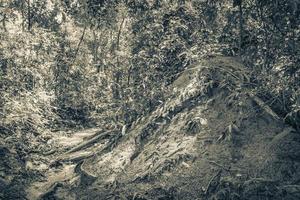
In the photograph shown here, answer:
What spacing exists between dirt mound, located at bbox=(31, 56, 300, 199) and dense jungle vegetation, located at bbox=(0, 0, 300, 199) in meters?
0.28

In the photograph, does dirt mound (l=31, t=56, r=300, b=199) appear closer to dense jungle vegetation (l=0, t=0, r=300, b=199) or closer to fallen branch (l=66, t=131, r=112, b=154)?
dense jungle vegetation (l=0, t=0, r=300, b=199)

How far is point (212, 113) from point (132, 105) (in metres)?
3.33

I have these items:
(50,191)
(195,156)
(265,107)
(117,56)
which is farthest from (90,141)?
(265,107)

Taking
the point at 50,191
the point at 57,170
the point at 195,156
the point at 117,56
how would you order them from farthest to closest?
the point at 117,56 → the point at 57,170 → the point at 50,191 → the point at 195,156

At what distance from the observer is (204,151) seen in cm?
800

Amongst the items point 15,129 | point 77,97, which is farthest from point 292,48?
point 77,97

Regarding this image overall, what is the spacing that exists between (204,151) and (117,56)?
7805 mm

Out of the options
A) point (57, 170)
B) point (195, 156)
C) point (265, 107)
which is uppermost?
point (265, 107)

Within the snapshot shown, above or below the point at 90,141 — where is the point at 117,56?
above

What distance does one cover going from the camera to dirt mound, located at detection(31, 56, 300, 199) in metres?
7.14

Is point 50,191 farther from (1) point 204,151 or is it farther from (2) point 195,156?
(1) point 204,151

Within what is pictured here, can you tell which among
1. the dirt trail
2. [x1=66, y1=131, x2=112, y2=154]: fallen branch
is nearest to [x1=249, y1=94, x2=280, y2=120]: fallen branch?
the dirt trail

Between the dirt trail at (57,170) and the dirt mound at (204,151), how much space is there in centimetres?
38

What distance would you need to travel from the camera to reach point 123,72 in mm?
14078
